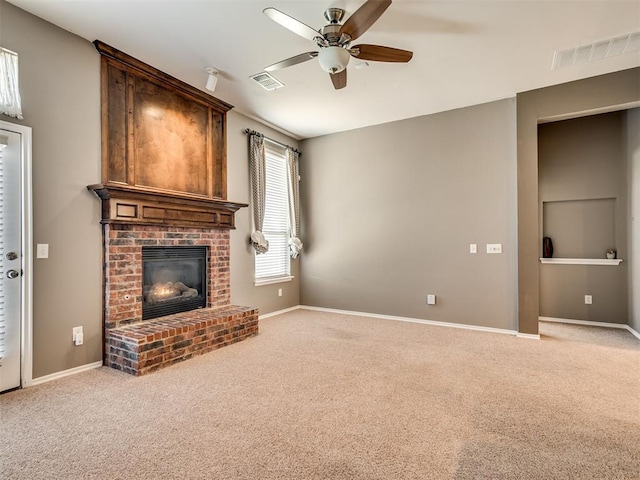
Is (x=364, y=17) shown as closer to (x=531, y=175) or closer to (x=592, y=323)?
(x=531, y=175)

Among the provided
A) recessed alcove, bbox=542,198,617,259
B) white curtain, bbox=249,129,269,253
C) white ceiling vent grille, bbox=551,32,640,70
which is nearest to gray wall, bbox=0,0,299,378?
white curtain, bbox=249,129,269,253

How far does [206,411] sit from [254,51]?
3.14 m

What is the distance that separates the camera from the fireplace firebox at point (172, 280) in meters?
3.64

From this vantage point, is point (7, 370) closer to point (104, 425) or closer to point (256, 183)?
point (104, 425)

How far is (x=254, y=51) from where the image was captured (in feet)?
10.7

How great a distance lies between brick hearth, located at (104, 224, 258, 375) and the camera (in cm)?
302

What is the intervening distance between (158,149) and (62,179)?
1.03 m

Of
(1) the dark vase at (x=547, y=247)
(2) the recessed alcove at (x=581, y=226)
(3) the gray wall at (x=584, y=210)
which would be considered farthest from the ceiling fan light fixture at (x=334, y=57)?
(1) the dark vase at (x=547, y=247)

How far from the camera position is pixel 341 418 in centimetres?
221

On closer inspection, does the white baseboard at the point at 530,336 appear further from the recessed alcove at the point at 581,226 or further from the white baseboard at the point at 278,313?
the white baseboard at the point at 278,313

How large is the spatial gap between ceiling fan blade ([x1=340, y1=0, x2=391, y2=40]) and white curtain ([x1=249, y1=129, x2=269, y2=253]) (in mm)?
2703

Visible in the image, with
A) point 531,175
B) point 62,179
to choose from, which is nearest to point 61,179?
point 62,179

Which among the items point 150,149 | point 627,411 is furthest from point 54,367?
point 627,411

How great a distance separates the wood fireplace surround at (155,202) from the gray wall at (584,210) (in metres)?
4.55
